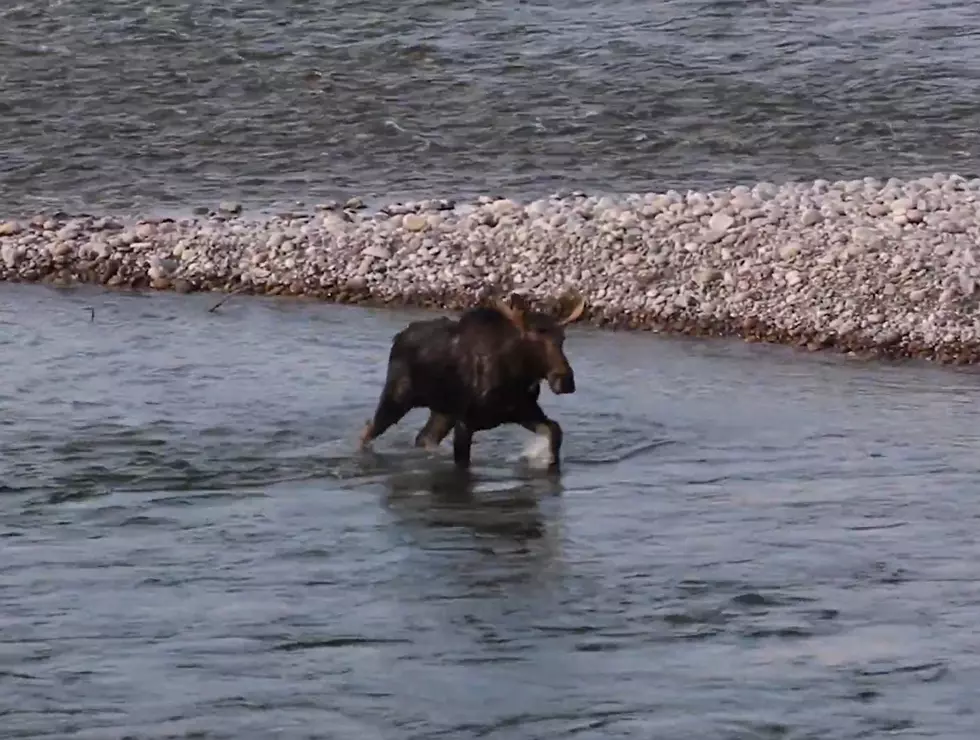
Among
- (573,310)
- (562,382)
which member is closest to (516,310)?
(573,310)

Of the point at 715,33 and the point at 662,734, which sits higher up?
the point at 715,33

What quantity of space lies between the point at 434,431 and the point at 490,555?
224 cm

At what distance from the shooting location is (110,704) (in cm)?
898

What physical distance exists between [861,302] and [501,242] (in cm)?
339

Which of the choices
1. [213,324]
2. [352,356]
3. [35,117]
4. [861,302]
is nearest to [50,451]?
[352,356]

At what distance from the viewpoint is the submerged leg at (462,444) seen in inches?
511

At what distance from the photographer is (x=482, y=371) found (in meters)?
12.7

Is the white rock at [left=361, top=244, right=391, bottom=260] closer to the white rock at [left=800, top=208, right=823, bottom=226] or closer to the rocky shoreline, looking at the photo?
the rocky shoreline

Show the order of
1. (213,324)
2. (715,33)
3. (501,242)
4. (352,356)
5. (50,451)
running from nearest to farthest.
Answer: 1. (50,451)
2. (352,356)
3. (213,324)
4. (501,242)
5. (715,33)

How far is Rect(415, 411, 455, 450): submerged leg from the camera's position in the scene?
13.3 meters

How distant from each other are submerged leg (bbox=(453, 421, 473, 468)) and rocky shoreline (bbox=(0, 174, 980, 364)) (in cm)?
432

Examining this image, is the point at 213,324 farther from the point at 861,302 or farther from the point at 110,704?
the point at 110,704

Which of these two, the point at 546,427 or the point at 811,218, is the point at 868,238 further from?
the point at 546,427

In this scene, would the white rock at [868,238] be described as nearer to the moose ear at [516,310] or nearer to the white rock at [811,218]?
the white rock at [811,218]
